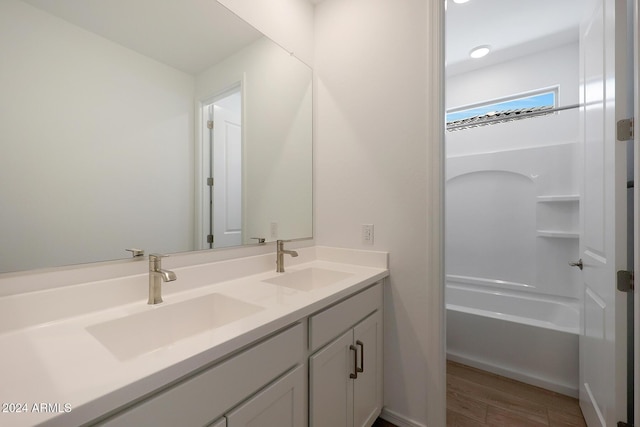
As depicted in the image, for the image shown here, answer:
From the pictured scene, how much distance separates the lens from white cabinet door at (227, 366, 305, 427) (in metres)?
0.72

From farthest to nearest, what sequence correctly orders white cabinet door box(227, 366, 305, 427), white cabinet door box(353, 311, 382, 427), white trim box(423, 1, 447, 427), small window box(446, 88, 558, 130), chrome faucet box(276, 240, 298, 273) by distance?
small window box(446, 88, 558, 130)
chrome faucet box(276, 240, 298, 273)
white trim box(423, 1, 447, 427)
white cabinet door box(353, 311, 382, 427)
white cabinet door box(227, 366, 305, 427)

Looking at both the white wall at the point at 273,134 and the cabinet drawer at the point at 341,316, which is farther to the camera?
the white wall at the point at 273,134

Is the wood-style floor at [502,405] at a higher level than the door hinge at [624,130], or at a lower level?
lower

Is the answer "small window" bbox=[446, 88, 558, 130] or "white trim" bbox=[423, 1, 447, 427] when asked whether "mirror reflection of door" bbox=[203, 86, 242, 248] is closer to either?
"white trim" bbox=[423, 1, 447, 427]

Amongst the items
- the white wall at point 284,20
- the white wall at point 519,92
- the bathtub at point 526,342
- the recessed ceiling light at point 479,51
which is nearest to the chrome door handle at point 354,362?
the bathtub at point 526,342

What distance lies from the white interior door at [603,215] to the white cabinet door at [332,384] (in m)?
1.09

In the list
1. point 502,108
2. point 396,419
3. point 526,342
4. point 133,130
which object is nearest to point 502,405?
point 526,342

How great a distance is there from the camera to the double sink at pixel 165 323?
2.64 ft

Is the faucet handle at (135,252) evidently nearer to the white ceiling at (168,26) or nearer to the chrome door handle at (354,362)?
the white ceiling at (168,26)

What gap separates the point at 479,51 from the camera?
2.48 m

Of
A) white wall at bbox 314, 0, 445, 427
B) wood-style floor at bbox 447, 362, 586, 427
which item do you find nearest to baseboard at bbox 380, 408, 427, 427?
white wall at bbox 314, 0, 445, 427

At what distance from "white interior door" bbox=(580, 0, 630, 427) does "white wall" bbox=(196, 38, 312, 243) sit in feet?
4.74

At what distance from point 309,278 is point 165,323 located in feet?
2.51

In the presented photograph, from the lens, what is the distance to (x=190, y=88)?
47.4 inches
